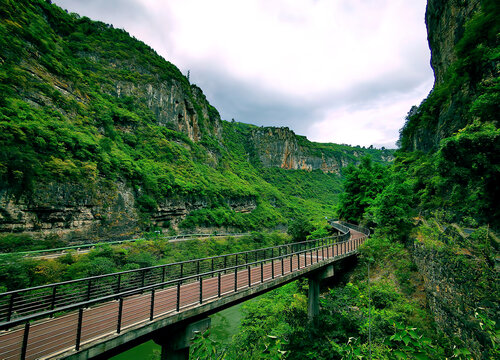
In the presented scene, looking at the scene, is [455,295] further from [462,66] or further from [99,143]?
[99,143]

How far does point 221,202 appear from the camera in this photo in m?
56.2

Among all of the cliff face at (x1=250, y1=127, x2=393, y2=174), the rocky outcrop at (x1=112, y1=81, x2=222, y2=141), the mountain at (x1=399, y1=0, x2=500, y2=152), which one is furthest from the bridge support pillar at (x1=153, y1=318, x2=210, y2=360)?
the cliff face at (x1=250, y1=127, x2=393, y2=174)

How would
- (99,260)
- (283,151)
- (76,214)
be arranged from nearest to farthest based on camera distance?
1. (99,260)
2. (76,214)
3. (283,151)

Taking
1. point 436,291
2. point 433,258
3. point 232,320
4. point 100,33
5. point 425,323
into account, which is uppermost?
point 100,33

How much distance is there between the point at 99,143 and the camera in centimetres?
3384

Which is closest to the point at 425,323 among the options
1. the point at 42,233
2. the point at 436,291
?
the point at 436,291

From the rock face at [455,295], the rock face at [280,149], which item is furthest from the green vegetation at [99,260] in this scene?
the rock face at [280,149]

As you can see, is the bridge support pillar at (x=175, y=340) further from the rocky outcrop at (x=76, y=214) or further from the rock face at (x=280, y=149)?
the rock face at (x=280, y=149)

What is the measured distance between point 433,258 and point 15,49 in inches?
1930

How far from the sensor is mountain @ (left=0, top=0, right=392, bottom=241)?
22.2 m

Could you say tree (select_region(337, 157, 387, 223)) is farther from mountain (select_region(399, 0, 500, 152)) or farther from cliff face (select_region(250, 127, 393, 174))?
cliff face (select_region(250, 127, 393, 174))

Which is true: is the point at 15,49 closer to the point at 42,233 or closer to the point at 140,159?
the point at 140,159

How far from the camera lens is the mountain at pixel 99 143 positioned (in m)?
22.2

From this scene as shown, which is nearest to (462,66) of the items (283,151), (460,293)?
(460,293)
